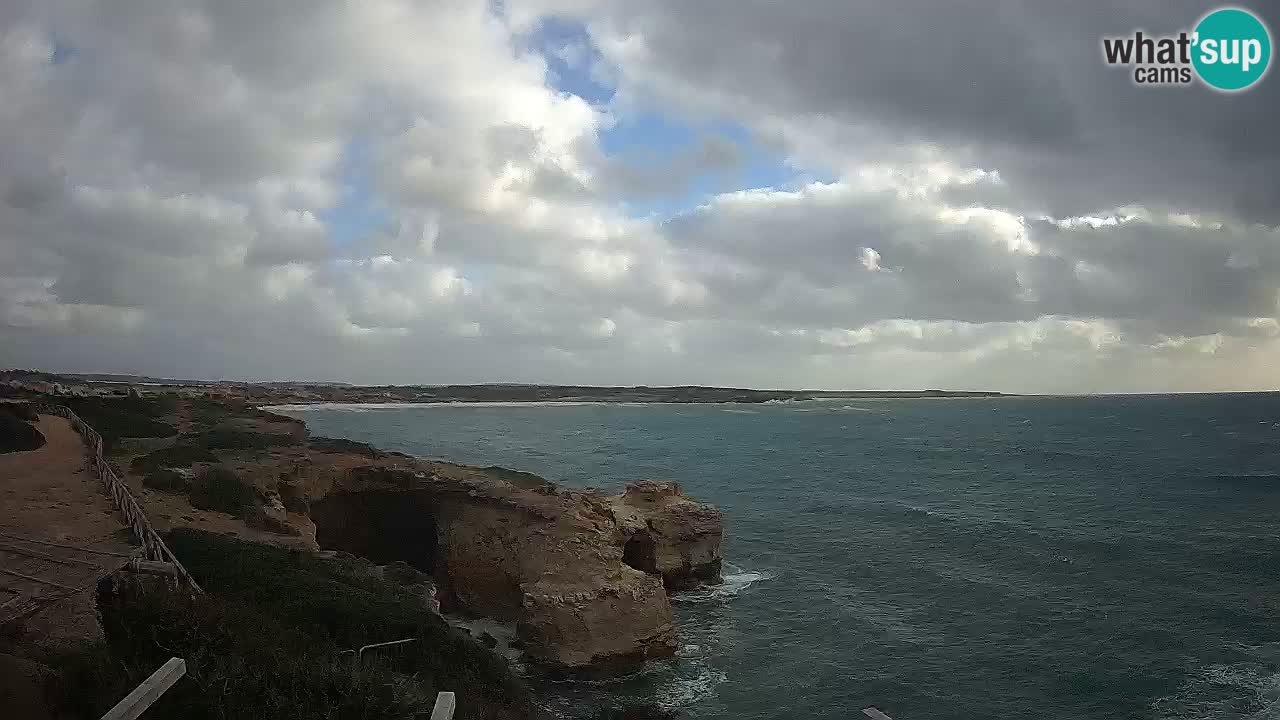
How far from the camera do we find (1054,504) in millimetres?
45688

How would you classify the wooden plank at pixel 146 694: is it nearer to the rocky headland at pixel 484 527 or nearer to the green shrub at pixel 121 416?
the rocky headland at pixel 484 527

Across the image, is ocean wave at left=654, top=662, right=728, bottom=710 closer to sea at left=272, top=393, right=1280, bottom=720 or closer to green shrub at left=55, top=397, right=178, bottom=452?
sea at left=272, top=393, right=1280, bottom=720

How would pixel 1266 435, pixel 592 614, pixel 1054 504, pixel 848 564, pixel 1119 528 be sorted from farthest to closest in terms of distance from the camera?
pixel 1266 435
pixel 1054 504
pixel 1119 528
pixel 848 564
pixel 592 614

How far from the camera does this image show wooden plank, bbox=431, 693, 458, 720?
6836mm

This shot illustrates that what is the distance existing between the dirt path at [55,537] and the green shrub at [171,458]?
2.06m

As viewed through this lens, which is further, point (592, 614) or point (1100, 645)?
point (1100, 645)

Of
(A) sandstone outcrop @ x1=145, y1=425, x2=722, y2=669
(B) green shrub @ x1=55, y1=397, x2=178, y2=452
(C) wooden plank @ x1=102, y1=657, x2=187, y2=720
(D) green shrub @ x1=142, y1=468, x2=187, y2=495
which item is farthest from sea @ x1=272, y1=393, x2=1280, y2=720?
(B) green shrub @ x1=55, y1=397, x2=178, y2=452

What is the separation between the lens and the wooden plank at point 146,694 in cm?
587

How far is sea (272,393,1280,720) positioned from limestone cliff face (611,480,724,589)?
1.26 m

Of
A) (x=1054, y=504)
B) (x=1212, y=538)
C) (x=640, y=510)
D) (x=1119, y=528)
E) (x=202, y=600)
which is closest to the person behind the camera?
(x=202, y=600)

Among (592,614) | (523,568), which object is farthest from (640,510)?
(592,614)

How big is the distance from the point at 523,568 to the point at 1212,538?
3367 cm

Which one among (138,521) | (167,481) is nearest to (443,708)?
(138,521)

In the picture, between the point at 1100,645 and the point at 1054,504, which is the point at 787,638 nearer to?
the point at 1100,645
